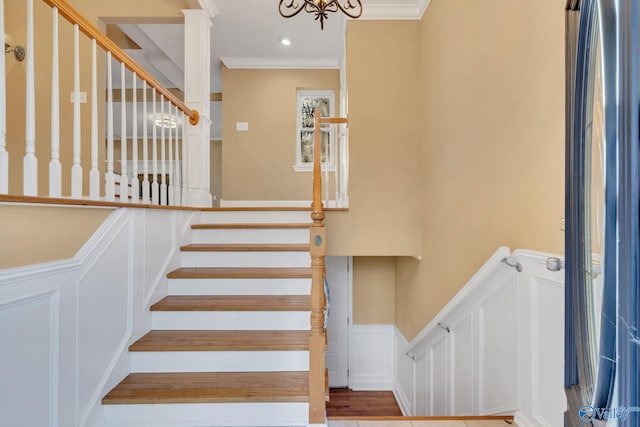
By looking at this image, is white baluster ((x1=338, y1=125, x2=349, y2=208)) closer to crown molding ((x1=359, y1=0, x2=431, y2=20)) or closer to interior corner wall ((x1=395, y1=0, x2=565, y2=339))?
interior corner wall ((x1=395, y1=0, x2=565, y2=339))

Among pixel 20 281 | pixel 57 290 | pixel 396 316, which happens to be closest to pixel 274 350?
pixel 57 290

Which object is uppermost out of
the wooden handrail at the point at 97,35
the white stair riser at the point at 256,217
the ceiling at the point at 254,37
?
the ceiling at the point at 254,37

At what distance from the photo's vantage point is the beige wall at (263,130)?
4816mm

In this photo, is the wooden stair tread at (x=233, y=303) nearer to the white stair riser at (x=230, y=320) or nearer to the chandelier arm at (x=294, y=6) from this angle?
the white stair riser at (x=230, y=320)

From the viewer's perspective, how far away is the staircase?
155cm

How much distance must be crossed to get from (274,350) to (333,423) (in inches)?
18.3

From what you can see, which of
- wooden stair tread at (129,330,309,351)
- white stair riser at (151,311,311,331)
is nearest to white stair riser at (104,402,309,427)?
wooden stair tread at (129,330,309,351)

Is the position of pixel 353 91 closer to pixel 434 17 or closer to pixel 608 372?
pixel 434 17

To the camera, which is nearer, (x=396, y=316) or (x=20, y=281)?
(x=20, y=281)

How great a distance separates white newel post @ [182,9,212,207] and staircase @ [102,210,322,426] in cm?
50

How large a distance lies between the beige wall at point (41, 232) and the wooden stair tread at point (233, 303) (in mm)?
733

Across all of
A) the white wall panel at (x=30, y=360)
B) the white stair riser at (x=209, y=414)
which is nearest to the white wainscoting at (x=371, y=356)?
the white stair riser at (x=209, y=414)

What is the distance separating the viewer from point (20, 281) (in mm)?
1093

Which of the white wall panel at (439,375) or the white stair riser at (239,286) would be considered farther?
the white wall panel at (439,375)
